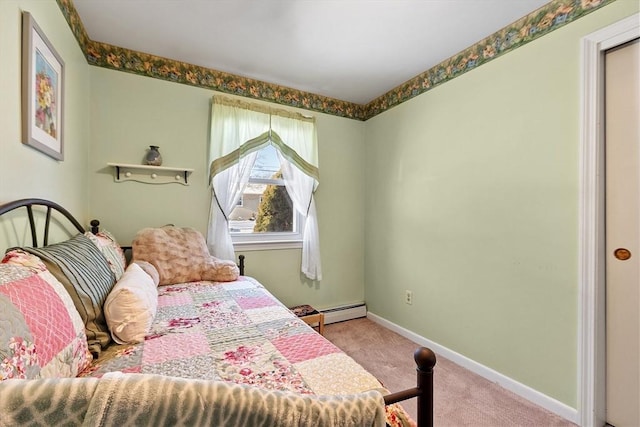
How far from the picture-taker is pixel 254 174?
2.78 meters

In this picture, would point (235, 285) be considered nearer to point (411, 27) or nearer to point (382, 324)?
point (382, 324)

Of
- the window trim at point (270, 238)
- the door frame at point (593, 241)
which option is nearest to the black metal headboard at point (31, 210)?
the window trim at point (270, 238)

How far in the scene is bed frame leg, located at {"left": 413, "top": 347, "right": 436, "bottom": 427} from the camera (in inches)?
28.4

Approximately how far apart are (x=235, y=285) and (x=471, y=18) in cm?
235

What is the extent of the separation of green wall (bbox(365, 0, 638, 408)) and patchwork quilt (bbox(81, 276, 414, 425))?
145 cm

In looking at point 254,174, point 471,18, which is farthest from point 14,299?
point 471,18

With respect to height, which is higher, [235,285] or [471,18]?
[471,18]

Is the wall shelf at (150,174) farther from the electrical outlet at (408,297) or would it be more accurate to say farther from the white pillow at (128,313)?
the electrical outlet at (408,297)

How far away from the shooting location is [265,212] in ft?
9.38

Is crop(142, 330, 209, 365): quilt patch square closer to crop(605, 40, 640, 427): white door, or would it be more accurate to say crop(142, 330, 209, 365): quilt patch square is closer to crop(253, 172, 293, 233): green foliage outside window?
crop(253, 172, 293, 233): green foliage outside window

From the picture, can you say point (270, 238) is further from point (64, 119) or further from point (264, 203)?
point (64, 119)

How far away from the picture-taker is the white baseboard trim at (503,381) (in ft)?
5.31

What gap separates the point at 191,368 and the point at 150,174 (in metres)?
1.86

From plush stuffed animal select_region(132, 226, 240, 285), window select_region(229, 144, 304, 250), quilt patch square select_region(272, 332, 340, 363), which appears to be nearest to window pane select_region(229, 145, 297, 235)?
window select_region(229, 144, 304, 250)
